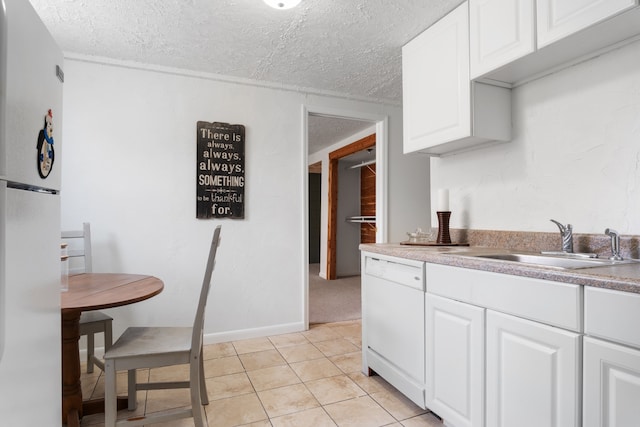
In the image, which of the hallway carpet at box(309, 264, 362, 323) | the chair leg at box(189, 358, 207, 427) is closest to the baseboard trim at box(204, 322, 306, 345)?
the hallway carpet at box(309, 264, 362, 323)

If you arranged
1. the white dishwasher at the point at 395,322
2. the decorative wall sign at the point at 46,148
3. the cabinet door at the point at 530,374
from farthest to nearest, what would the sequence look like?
the white dishwasher at the point at 395,322, the cabinet door at the point at 530,374, the decorative wall sign at the point at 46,148

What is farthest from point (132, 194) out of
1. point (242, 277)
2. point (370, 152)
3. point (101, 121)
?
point (370, 152)

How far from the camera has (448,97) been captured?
2045 millimetres

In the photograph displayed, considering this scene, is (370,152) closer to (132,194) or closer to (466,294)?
(132,194)

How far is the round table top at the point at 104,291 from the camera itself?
147 cm

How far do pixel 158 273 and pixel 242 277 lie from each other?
665 mm

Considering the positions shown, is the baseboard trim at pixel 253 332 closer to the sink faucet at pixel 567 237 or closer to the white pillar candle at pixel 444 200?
the white pillar candle at pixel 444 200

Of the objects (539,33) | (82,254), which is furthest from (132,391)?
(539,33)

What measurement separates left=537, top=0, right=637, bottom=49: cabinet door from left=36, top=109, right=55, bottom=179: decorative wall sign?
1945 mm

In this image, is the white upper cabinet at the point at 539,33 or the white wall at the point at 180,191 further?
the white wall at the point at 180,191

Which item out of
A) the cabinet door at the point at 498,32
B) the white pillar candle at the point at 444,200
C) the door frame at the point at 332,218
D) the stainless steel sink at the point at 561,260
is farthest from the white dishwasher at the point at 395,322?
the door frame at the point at 332,218

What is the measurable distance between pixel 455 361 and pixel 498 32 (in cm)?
161

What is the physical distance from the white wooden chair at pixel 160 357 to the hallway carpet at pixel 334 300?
1.98m

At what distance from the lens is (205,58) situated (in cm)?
261
